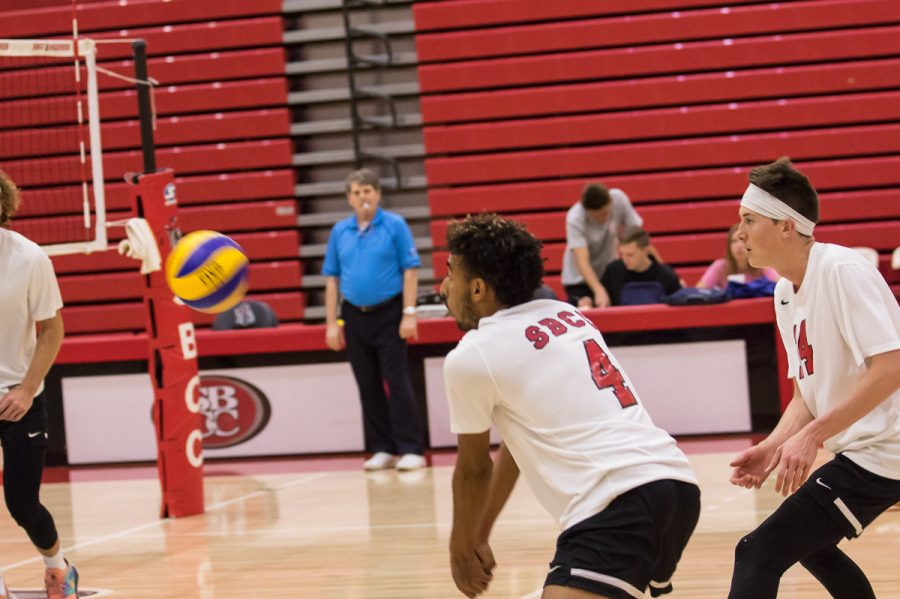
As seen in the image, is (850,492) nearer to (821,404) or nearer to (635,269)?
(821,404)

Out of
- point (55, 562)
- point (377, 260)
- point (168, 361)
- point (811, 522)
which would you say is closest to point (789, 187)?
point (811, 522)

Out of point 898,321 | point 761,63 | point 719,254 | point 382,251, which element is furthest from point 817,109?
point 898,321

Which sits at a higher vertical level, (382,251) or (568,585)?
(382,251)

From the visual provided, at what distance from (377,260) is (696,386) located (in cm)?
232

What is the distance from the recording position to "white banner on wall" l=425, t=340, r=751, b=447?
825 cm

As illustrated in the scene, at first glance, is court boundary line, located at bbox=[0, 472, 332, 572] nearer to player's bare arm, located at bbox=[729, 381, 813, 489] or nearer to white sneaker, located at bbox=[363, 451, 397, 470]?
white sneaker, located at bbox=[363, 451, 397, 470]

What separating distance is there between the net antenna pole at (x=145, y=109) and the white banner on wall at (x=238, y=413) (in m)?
2.22

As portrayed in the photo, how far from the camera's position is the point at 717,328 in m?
8.27

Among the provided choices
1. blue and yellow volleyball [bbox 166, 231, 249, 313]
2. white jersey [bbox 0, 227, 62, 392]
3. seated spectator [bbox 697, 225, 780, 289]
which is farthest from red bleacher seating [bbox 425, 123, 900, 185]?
white jersey [bbox 0, 227, 62, 392]

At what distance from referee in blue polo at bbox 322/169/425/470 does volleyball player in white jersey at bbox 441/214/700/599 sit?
199 inches

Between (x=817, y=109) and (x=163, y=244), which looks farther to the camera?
(x=817, y=109)

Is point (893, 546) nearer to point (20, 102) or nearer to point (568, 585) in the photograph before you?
point (568, 585)

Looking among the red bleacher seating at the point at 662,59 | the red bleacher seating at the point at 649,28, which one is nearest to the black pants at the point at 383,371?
the red bleacher seating at the point at 662,59

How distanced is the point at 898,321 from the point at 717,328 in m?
5.13
